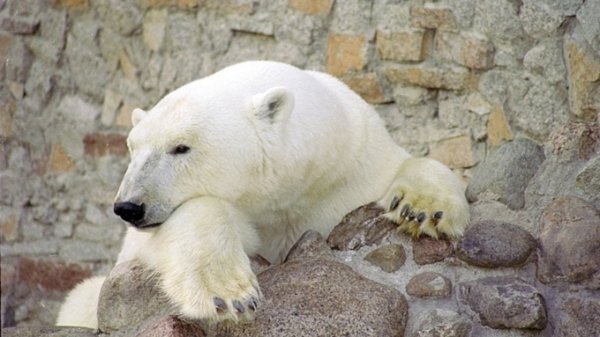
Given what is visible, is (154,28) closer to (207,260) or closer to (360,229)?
(360,229)

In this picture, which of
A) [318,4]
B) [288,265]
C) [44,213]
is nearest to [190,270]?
[288,265]

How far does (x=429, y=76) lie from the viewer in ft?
14.0

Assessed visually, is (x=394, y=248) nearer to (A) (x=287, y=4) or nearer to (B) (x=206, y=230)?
(B) (x=206, y=230)

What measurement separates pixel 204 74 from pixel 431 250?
224 cm

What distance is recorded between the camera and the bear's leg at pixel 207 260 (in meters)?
2.55

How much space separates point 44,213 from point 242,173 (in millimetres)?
2659

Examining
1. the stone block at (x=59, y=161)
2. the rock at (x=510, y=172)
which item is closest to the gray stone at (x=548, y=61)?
the rock at (x=510, y=172)

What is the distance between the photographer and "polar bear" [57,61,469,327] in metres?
2.68

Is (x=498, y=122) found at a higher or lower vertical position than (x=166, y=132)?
lower

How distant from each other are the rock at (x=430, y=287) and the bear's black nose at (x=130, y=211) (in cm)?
73

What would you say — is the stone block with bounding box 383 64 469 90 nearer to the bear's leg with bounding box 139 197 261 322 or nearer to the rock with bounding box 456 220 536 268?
the rock with bounding box 456 220 536 268

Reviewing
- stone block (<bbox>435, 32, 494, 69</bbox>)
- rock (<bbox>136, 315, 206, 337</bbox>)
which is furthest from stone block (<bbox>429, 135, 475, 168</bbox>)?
rock (<bbox>136, 315, 206, 337</bbox>)

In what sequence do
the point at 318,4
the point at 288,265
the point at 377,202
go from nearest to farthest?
the point at 288,265
the point at 377,202
the point at 318,4

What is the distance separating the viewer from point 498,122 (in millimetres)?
4059
